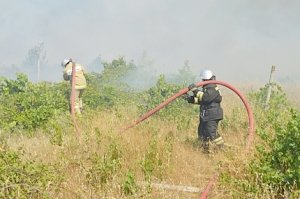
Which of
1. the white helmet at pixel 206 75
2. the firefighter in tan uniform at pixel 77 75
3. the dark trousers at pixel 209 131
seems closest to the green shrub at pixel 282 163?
the dark trousers at pixel 209 131

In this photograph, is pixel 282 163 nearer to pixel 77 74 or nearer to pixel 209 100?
pixel 209 100

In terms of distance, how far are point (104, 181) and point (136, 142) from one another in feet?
5.89

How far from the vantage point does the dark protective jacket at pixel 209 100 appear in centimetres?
651

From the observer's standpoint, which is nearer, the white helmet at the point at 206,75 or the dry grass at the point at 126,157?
the dry grass at the point at 126,157

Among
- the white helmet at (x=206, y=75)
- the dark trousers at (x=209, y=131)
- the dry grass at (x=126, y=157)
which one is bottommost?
the dry grass at (x=126, y=157)

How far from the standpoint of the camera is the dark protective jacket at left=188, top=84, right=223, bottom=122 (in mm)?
6512

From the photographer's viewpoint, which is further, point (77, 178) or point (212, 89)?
point (212, 89)

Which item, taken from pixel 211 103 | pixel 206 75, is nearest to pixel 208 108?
pixel 211 103

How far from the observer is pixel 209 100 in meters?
6.51

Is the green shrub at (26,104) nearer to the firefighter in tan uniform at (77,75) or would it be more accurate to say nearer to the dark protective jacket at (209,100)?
the firefighter in tan uniform at (77,75)

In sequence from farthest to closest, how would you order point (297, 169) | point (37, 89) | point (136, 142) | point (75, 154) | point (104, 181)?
point (37, 89), point (136, 142), point (75, 154), point (104, 181), point (297, 169)

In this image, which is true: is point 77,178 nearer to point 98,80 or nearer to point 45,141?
point 45,141

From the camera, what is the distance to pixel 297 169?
3854 millimetres

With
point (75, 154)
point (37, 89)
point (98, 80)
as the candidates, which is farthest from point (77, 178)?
point (98, 80)
